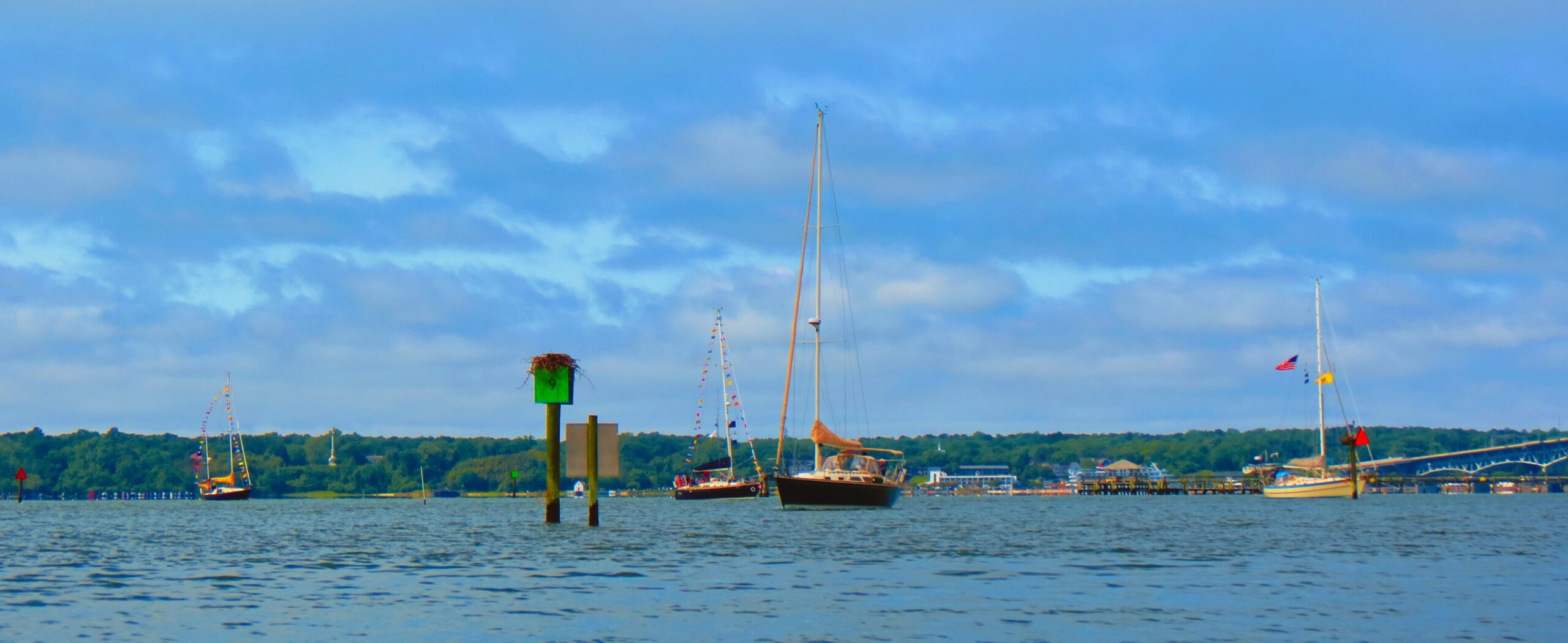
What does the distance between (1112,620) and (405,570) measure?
20196mm

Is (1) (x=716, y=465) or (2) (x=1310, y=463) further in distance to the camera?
(2) (x=1310, y=463)

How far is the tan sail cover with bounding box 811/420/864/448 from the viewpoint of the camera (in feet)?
287

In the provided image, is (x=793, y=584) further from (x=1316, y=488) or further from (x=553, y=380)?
(x=1316, y=488)

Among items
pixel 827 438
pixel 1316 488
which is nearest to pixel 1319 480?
pixel 1316 488

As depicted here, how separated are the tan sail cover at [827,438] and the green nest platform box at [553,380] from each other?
30662mm

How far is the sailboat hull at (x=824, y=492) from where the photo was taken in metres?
83.6

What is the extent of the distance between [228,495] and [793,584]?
6693 inches

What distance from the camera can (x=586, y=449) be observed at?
5678cm

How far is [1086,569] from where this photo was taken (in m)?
39.3

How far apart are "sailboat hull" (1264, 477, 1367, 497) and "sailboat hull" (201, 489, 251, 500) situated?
126m

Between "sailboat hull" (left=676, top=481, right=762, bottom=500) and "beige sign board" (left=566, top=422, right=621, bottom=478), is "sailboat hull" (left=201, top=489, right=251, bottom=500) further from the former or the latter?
"beige sign board" (left=566, top=422, right=621, bottom=478)

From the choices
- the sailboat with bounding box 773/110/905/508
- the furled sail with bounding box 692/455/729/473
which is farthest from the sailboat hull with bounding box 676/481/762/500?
the sailboat with bounding box 773/110/905/508

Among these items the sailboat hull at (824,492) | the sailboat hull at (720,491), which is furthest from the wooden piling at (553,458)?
the sailboat hull at (720,491)

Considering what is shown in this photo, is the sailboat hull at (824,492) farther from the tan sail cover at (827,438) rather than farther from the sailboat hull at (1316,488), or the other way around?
the sailboat hull at (1316,488)
